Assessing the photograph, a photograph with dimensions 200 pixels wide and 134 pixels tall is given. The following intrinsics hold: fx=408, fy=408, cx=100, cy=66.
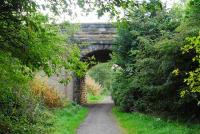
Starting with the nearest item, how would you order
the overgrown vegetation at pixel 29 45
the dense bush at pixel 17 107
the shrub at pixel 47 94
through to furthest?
1. the overgrown vegetation at pixel 29 45
2. the dense bush at pixel 17 107
3. the shrub at pixel 47 94

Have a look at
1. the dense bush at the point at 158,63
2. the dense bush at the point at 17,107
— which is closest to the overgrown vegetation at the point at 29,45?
the dense bush at the point at 17,107

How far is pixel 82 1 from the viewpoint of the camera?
6301mm

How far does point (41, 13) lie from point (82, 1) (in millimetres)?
1342

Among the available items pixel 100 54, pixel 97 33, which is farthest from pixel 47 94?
pixel 100 54

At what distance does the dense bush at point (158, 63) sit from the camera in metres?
14.4

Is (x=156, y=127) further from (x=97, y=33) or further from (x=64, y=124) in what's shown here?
(x=97, y=33)

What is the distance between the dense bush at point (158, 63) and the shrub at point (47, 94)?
3375 millimetres

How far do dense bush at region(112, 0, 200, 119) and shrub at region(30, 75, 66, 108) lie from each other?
3.38 metres

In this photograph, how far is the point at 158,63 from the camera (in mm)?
15914

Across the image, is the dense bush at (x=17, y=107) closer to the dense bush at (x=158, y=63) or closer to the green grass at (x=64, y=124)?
the green grass at (x=64, y=124)

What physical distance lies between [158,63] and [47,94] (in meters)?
6.54

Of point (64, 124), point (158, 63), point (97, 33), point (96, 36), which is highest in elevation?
point (97, 33)

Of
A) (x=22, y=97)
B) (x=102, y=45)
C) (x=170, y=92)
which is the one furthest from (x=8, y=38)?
(x=102, y=45)

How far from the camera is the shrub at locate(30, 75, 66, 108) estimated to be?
18391 mm
